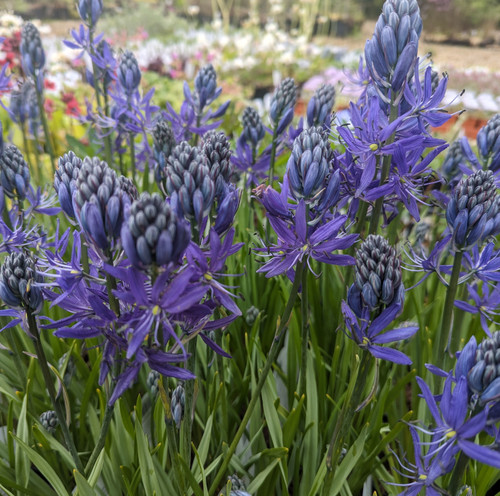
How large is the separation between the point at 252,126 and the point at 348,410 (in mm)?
1516

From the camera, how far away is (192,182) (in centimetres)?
117

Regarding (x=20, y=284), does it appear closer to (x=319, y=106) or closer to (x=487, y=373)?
(x=487, y=373)

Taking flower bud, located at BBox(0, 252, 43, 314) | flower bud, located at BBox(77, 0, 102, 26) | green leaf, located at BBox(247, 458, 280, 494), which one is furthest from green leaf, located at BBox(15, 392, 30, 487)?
flower bud, located at BBox(77, 0, 102, 26)

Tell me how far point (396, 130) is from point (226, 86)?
28.9 feet

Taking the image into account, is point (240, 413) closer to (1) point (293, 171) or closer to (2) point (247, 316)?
(2) point (247, 316)

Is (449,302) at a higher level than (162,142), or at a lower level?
lower

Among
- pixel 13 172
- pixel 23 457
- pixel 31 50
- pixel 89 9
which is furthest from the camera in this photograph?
pixel 31 50

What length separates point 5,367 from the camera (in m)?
2.08

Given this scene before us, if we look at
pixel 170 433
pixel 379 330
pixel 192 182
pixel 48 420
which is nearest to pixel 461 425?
pixel 379 330

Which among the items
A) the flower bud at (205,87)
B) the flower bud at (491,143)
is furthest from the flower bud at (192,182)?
the flower bud at (205,87)

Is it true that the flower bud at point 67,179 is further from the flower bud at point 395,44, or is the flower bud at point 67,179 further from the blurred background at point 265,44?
the blurred background at point 265,44

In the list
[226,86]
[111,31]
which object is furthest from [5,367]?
[111,31]

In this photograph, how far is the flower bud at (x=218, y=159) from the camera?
1.34 meters

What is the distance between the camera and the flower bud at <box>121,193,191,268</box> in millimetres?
945
